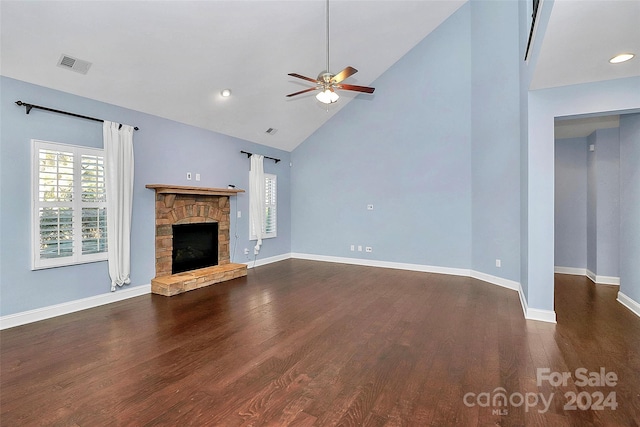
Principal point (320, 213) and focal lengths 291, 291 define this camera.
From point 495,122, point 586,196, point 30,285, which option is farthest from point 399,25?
point 30,285

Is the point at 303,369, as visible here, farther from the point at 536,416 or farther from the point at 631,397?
the point at 631,397

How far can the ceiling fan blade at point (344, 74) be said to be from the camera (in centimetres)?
355

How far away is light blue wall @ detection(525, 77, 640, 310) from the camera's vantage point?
3.39 m

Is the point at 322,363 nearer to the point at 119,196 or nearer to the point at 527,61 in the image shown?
the point at 119,196

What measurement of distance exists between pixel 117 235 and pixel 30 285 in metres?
1.06

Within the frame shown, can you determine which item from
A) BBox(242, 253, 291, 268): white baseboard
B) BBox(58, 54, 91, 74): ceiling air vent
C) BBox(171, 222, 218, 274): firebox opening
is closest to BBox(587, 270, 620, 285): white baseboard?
BBox(242, 253, 291, 268): white baseboard

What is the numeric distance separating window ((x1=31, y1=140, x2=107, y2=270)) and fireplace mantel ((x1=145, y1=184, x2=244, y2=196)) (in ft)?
2.46

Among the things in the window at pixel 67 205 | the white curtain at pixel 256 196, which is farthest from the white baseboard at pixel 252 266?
the white curtain at pixel 256 196

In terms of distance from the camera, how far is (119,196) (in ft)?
13.9

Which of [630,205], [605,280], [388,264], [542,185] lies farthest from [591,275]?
[388,264]

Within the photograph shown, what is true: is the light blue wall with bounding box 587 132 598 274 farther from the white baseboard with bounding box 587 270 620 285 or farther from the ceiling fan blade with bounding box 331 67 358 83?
the ceiling fan blade with bounding box 331 67 358 83

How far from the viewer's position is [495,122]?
501 cm

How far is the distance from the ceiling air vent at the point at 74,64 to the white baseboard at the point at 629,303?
7.50m

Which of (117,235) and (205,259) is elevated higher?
(117,235)
